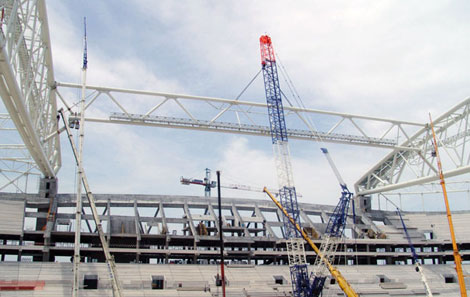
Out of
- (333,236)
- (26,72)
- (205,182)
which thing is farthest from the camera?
(205,182)

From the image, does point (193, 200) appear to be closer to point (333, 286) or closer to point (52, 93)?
point (333, 286)

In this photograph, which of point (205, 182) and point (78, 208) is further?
point (205, 182)

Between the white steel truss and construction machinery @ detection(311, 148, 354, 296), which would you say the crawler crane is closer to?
construction machinery @ detection(311, 148, 354, 296)

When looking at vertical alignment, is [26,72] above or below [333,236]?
above

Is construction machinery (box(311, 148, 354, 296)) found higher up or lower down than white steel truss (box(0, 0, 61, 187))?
lower down

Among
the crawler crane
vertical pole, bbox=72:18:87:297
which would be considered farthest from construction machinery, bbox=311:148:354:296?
vertical pole, bbox=72:18:87:297

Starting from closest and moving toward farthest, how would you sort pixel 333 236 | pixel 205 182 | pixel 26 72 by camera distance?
pixel 26 72
pixel 333 236
pixel 205 182

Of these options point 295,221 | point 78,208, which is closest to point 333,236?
point 295,221

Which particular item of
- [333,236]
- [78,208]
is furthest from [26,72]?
[333,236]

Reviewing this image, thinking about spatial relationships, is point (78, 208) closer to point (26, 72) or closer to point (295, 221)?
point (26, 72)

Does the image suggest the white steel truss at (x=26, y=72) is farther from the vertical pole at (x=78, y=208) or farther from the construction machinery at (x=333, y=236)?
the construction machinery at (x=333, y=236)

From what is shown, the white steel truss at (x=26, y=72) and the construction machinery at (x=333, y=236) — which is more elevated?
the white steel truss at (x=26, y=72)

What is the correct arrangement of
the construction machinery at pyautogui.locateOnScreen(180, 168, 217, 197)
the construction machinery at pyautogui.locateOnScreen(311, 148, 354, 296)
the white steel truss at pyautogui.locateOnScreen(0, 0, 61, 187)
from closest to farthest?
the white steel truss at pyautogui.locateOnScreen(0, 0, 61, 187) → the construction machinery at pyautogui.locateOnScreen(311, 148, 354, 296) → the construction machinery at pyautogui.locateOnScreen(180, 168, 217, 197)

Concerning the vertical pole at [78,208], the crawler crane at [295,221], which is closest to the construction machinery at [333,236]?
the crawler crane at [295,221]
